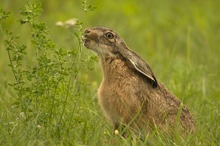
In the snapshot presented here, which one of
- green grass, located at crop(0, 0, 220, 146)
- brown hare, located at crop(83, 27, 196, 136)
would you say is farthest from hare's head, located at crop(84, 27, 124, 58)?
green grass, located at crop(0, 0, 220, 146)

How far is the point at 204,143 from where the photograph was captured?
5785mm

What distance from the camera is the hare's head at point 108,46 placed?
244 inches

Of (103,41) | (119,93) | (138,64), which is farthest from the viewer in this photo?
(103,41)

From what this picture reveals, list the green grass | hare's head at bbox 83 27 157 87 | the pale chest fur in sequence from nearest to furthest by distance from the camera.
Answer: the green grass, the pale chest fur, hare's head at bbox 83 27 157 87

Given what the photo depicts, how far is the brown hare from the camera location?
19.8 ft

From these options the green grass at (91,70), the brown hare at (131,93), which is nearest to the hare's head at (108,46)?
the brown hare at (131,93)

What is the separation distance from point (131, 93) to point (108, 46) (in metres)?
0.52

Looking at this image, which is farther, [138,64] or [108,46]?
[108,46]

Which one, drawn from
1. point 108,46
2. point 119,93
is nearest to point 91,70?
point 108,46

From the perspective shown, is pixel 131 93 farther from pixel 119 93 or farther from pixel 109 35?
pixel 109 35

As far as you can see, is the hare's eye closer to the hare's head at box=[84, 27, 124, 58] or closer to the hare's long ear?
the hare's head at box=[84, 27, 124, 58]

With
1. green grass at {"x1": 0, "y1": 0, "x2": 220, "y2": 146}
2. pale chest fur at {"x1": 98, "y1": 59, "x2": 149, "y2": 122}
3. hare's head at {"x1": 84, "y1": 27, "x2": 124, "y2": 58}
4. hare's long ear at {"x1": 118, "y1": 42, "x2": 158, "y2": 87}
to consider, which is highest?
hare's head at {"x1": 84, "y1": 27, "x2": 124, "y2": 58}

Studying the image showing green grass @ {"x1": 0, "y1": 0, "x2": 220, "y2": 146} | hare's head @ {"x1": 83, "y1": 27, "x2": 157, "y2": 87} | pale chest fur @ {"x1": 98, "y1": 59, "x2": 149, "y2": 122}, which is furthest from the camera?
hare's head @ {"x1": 83, "y1": 27, "x2": 157, "y2": 87}

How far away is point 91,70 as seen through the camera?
20.6 ft
